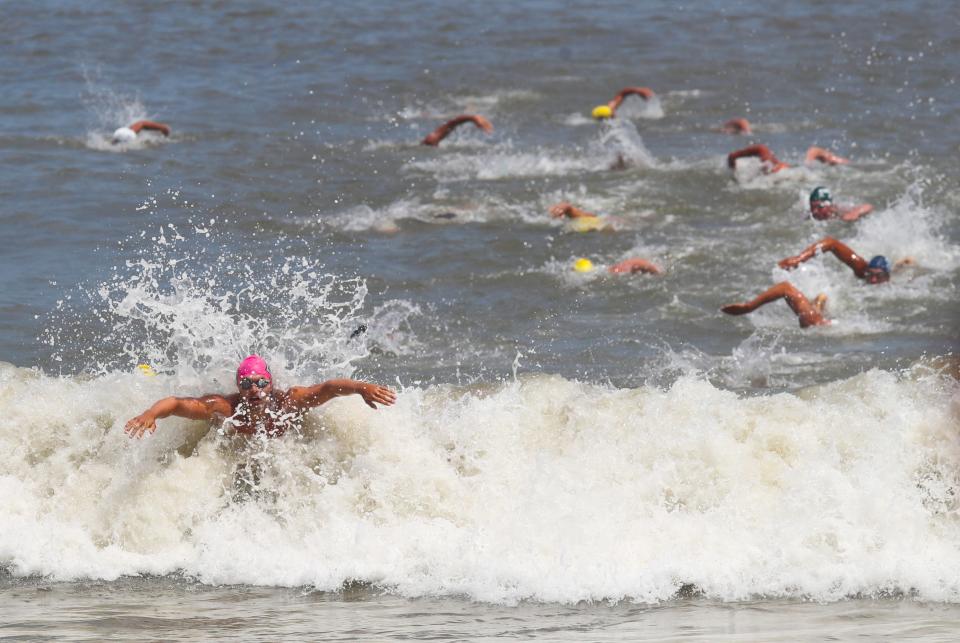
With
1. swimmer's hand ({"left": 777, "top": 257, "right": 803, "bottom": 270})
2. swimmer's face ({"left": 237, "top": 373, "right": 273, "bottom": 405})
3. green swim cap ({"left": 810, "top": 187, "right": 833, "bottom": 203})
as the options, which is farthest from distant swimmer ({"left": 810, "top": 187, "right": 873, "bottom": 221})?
swimmer's face ({"left": 237, "top": 373, "right": 273, "bottom": 405})

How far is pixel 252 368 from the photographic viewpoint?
10672 mm

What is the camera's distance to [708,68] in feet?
87.6

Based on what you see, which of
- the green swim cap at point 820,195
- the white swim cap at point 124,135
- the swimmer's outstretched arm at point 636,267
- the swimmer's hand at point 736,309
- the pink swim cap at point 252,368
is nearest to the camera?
the pink swim cap at point 252,368

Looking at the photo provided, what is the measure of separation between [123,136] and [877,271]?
34.9 feet

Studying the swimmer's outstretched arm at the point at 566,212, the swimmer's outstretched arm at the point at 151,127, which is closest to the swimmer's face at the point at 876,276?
the swimmer's outstretched arm at the point at 566,212

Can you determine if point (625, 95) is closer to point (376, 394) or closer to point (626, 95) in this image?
point (626, 95)

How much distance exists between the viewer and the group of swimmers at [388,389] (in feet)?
34.6

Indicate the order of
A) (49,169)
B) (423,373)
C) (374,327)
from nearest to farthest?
(423,373), (374,327), (49,169)

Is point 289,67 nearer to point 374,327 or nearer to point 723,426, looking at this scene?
point 374,327

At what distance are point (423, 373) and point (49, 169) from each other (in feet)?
27.8

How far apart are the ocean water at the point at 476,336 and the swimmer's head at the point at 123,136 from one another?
17 centimetres

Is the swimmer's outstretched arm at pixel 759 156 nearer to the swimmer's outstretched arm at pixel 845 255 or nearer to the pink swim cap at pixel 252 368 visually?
the swimmer's outstretched arm at pixel 845 255

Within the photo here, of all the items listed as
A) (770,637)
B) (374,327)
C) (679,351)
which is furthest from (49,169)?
(770,637)

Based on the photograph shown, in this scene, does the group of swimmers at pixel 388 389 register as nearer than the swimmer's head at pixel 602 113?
Yes
